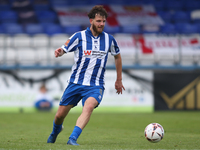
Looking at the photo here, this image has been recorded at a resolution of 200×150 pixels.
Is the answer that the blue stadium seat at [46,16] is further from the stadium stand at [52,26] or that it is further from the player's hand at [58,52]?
the player's hand at [58,52]

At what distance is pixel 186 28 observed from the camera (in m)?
19.4

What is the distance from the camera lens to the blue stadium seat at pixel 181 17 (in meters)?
20.4

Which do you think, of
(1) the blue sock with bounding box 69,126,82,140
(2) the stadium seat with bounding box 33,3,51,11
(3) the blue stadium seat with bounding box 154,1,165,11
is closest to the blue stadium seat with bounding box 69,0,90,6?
(2) the stadium seat with bounding box 33,3,51,11

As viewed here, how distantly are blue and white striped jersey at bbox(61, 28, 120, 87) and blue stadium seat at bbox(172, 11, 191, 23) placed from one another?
1530cm

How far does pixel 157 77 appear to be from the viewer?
1548 cm

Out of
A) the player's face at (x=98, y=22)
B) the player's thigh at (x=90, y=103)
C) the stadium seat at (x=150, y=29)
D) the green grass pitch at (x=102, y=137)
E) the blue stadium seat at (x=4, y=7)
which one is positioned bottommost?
the green grass pitch at (x=102, y=137)

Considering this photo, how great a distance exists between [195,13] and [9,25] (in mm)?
9675

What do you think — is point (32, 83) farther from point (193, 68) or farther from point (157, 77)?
point (193, 68)

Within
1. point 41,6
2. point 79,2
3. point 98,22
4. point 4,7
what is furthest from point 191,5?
point 98,22

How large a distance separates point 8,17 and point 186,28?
894cm

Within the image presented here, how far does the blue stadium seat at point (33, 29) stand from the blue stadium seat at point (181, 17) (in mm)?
6957

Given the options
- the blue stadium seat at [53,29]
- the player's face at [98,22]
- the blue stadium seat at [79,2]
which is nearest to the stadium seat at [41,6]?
the blue stadium seat at [79,2]

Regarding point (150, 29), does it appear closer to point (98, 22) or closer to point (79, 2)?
point (79, 2)

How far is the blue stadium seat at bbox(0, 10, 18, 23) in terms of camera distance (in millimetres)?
19366
